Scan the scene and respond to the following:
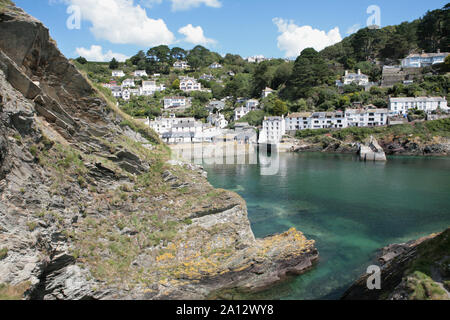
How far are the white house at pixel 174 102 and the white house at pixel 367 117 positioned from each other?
142ft

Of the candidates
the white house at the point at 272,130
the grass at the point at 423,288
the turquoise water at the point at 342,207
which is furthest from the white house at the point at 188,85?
the grass at the point at 423,288

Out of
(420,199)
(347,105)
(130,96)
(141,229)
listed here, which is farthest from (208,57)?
(141,229)

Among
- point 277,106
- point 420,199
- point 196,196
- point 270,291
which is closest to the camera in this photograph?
point 270,291

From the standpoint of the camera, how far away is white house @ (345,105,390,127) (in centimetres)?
5691

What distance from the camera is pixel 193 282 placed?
11.2m

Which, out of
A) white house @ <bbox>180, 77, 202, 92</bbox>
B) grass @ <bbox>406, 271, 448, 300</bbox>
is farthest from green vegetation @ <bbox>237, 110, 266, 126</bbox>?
grass @ <bbox>406, 271, 448, 300</bbox>

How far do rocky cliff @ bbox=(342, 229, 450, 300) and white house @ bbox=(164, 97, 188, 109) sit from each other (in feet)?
240

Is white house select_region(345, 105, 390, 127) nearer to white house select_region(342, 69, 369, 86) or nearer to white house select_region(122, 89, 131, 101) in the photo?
white house select_region(342, 69, 369, 86)

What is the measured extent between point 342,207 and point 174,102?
64.1 m

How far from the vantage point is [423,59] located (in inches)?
2719

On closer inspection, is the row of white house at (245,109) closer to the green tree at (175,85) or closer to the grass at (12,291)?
the green tree at (175,85)

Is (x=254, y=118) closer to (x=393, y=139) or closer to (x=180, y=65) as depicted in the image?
(x=393, y=139)

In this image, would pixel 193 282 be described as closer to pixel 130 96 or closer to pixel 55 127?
pixel 55 127

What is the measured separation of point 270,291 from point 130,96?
78497 millimetres
